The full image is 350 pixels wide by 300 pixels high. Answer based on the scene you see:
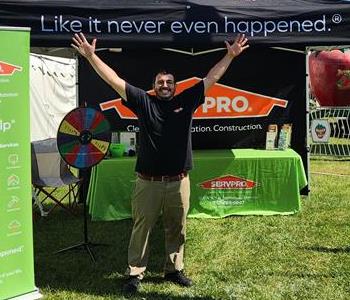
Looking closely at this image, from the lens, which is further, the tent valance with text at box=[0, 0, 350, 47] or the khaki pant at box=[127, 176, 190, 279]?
the khaki pant at box=[127, 176, 190, 279]

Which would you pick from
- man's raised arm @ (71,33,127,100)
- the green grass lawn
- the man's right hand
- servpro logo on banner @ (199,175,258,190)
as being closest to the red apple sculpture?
the green grass lawn

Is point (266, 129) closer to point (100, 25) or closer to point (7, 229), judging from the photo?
point (100, 25)

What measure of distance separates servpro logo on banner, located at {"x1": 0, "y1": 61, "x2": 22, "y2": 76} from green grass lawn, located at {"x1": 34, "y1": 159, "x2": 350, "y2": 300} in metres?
1.81

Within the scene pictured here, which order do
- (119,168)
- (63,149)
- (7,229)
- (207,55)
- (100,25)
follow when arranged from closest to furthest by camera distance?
(7,229), (100,25), (63,149), (119,168), (207,55)


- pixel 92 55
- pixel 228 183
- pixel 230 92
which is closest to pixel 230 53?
pixel 92 55

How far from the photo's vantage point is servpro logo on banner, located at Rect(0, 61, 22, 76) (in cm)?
378

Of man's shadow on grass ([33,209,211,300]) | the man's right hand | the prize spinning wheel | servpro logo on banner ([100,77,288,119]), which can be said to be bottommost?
man's shadow on grass ([33,209,211,300])

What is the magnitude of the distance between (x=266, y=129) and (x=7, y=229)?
4.73 meters

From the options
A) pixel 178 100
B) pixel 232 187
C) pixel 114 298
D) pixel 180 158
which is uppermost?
pixel 178 100

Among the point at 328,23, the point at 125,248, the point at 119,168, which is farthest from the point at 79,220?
the point at 328,23

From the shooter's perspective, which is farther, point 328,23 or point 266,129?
point 266,129

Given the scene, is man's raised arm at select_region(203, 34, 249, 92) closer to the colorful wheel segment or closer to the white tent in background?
the colorful wheel segment

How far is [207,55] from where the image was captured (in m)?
7.71

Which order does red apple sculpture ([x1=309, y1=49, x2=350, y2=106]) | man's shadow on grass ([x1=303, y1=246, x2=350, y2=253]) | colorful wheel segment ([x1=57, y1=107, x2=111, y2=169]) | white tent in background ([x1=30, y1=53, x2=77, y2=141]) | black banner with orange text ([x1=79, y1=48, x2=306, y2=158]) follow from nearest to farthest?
colorful wheel segment ([x1=57, y1=107, x2=111, y2=169]) < man's shadow on grass ([x1=303, y1=246, x2=350, y2=253]) < black banner with orange text ([x1=79, y1=48, x2=306, y2=158]) < white tent in background ([x1=30, y1=53, x2=77, y2=141]) < red apple sculpture ([x1=309, y1=49, x2=350, y2=106])
